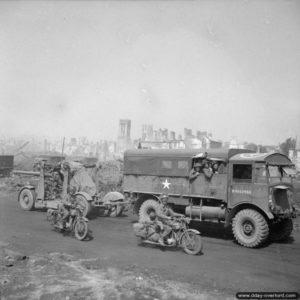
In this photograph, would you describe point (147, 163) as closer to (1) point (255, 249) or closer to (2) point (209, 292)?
(1) point (255, 249)

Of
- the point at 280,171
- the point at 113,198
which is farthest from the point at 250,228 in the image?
the point at 113,198

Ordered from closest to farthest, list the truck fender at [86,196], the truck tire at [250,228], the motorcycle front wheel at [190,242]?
the motorcycle front wheel at [190,242]
the truck tire at [250,228]
the truck fender at [86,196]

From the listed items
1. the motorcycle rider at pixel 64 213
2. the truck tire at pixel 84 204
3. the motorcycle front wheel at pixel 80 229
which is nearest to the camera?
the motorcycle front wheel at pixel 80 229

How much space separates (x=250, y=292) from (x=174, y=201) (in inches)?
284

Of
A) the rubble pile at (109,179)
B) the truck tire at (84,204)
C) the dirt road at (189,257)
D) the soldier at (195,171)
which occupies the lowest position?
the dirt road at (189,257)

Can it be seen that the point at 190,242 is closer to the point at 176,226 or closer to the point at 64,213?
the point at 176,226

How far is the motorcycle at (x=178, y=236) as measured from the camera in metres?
10.1

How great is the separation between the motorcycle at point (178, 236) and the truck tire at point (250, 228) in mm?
2094

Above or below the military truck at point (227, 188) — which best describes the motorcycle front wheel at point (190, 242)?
below

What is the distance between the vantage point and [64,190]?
1711 centimetres

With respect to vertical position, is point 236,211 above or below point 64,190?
below

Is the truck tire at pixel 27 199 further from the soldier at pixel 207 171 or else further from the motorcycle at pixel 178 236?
the soldier at pixel 207 171

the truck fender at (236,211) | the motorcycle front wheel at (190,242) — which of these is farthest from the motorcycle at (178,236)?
the truck fender at (236,211)

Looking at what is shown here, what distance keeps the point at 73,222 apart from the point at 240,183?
6260 mm
